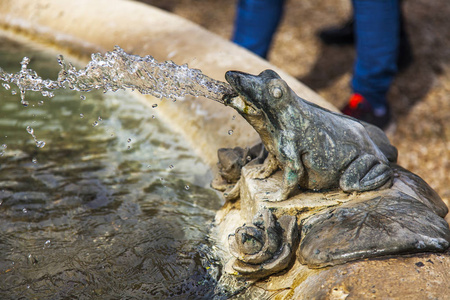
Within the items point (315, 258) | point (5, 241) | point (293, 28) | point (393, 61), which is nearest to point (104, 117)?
point (5, 241)

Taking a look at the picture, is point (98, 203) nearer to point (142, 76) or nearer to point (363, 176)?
point (142, 76)

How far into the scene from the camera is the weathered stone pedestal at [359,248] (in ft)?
4.75

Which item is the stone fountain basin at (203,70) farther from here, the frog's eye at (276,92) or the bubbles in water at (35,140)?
the bubbles in water at (35,140)

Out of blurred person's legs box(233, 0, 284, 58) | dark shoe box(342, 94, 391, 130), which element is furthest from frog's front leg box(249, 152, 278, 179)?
blurred person's legs box(233, 0, 284, 58)

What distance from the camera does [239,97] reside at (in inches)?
70.7

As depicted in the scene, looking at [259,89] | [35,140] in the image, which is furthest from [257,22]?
[259,89]

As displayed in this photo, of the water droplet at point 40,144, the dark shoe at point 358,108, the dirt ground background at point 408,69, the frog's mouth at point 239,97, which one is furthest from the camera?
the dirt ground background at point 408,69

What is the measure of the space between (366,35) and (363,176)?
8.00 feet

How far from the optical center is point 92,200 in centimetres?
248

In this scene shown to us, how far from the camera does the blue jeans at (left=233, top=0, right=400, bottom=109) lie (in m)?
3.78

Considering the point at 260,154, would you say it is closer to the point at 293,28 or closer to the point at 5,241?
the point at 5,241

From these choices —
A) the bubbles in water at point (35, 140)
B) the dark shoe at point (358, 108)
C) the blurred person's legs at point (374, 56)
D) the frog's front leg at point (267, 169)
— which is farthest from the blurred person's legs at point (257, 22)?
the frog's front leg at point (267, 169)

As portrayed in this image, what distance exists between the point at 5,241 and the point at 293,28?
5.29m

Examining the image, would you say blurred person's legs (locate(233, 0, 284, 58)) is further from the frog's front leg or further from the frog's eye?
the frog's eye
